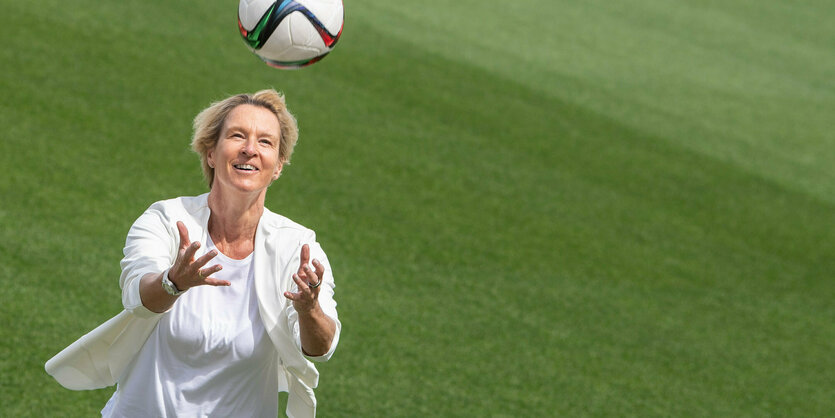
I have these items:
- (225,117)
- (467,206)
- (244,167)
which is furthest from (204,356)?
(467,206)

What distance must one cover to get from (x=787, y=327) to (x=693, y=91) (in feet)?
16.5

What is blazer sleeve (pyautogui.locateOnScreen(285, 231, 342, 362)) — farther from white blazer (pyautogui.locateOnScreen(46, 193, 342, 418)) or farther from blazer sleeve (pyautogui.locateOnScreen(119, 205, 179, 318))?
blazer sleeve (pyautogui.locateOnScreen(119, 205, 179, 318))

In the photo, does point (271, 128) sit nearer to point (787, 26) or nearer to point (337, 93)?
point (337, 93)

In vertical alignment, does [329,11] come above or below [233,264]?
above

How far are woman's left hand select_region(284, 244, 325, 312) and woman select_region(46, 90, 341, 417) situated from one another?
1.5 inches

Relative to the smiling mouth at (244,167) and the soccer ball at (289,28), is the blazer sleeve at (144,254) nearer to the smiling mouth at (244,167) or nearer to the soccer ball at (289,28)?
the smiling mouth at (244,167)

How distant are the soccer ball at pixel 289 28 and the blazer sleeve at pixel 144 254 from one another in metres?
1.64

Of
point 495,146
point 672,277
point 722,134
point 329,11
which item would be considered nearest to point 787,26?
point 722,134

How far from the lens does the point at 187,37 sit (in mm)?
8648

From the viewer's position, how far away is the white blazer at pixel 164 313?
109 inches

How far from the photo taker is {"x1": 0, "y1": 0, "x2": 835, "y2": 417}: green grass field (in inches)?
208

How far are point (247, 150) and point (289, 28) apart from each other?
1.59 meters

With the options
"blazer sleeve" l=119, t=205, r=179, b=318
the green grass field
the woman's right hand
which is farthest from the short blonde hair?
the green grass field

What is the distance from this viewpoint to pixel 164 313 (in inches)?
108
